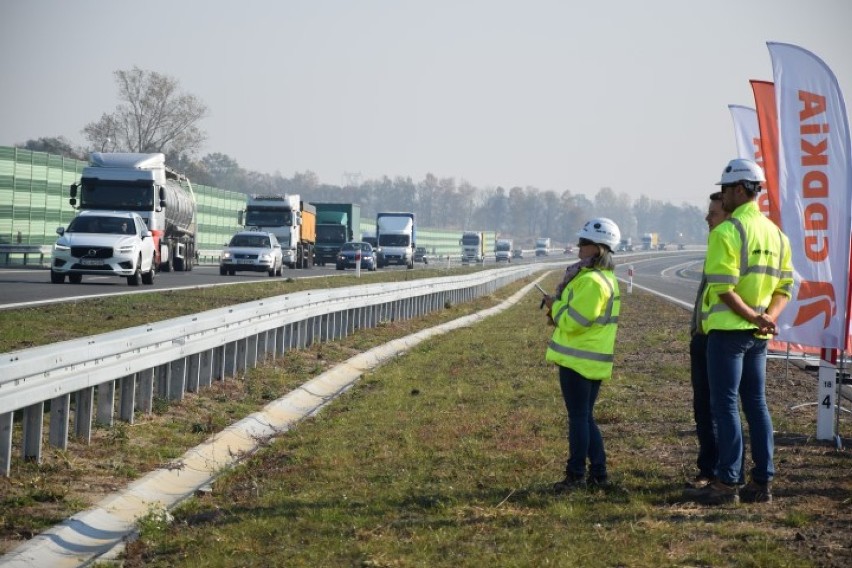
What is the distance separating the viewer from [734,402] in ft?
29.1

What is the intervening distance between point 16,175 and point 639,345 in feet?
105

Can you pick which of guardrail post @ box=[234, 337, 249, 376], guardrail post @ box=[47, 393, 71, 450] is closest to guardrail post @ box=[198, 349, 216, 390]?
guardrail post @ box=[234, 337, 249, 376]

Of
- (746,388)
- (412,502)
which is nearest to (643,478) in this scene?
(746,388)

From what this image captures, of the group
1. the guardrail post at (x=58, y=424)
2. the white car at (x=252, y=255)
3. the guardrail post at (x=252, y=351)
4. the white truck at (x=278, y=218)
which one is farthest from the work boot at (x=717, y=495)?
the white truck at (x=278, y=218)

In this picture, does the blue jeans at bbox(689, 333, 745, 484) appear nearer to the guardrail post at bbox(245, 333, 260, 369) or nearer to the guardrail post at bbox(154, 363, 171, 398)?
the guardrail post at bbox(154, 363, 171, 398)

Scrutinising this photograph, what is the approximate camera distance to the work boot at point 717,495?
8.66m

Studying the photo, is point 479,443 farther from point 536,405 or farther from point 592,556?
point 592,556

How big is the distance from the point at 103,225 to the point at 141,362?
23.7 m

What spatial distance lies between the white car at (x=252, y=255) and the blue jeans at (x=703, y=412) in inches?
1574

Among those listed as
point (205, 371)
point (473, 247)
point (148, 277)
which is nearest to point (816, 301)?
point (205, 371)

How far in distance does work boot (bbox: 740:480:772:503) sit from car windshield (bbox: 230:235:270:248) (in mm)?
42601

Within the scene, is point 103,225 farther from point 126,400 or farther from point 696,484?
point 696,484

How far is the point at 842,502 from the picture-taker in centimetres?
874

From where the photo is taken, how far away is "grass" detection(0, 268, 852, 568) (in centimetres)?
727
